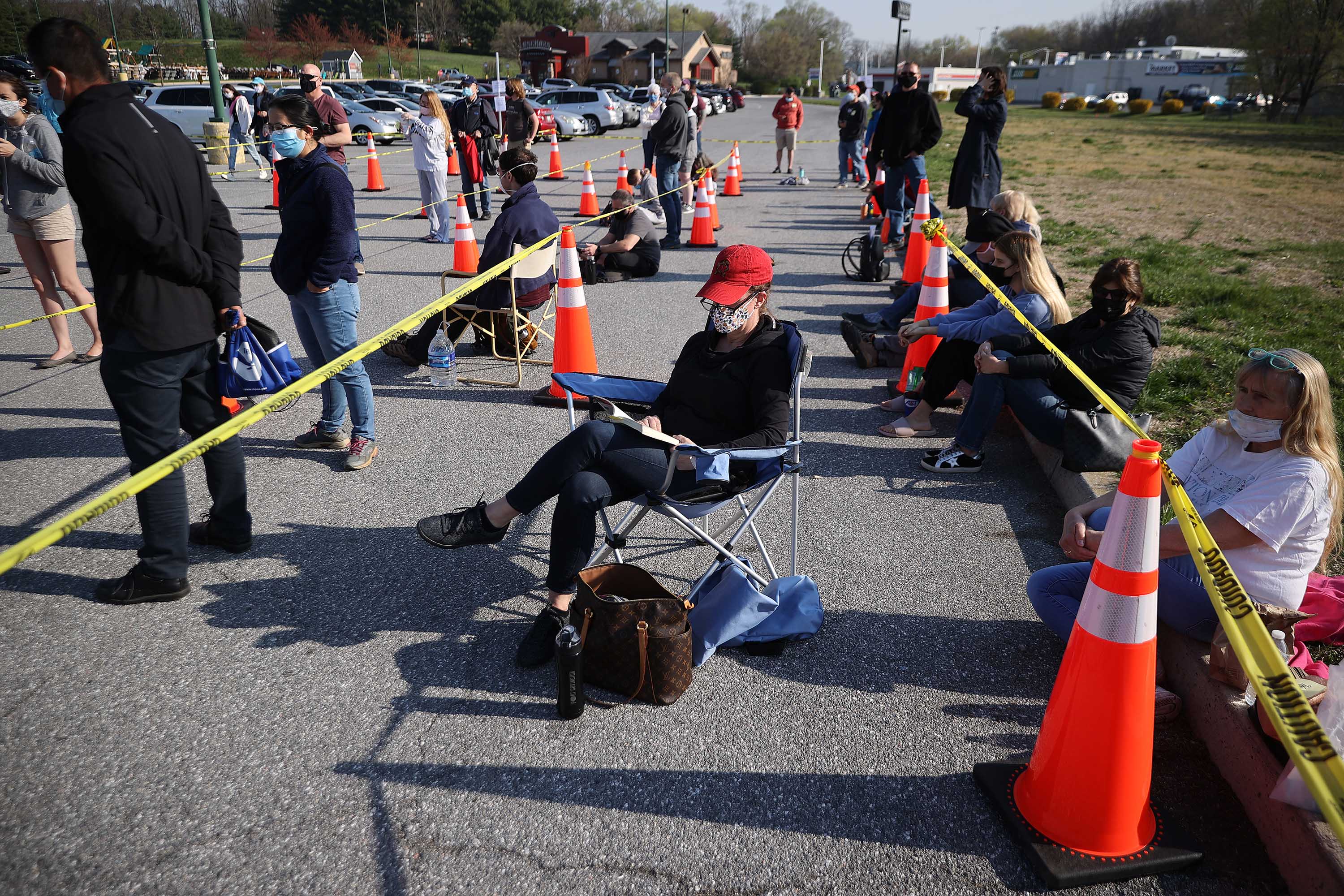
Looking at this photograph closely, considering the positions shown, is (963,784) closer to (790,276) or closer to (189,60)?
(790,276)

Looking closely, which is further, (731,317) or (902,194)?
(902,194)

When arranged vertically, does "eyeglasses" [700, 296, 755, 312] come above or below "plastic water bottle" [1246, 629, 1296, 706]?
above

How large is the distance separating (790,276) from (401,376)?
5.23 m

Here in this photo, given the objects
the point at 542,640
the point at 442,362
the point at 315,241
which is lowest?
the point at 542,640

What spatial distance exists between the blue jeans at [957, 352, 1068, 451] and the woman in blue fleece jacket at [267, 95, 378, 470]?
350cm

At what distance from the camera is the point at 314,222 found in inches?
184

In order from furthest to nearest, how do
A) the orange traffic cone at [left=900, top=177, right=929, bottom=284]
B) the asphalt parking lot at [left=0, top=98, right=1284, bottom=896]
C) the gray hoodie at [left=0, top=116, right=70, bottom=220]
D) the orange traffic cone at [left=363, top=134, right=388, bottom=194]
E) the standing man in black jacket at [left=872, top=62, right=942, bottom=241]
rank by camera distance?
the orange traffic cone at [left=363, top=134, right=388, bottom=194]
the standing man in black jacket at [left=872, top=62, right=942, bottom=241]
the orange traffic cone at [left=900, top=177, right=929, bottom=284]
the gray hoodie at [left=0, top=116, right=70, bottom=220]
the asphalt parking lot at [left=0, top=98, right=1284, bottom=896]

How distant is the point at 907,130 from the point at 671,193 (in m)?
3.12


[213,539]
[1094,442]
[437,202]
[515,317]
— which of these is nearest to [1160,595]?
[1094,442]

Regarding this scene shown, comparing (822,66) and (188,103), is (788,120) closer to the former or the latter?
(188,103)

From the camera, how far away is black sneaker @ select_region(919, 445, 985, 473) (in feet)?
16.5

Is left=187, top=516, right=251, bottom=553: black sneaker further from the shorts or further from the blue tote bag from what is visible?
the shorts

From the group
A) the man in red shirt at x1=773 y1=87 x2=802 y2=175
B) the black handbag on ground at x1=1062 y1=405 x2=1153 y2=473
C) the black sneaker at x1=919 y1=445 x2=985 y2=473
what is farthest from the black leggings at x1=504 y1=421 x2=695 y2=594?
the man in red shirt at x1=773 y1=87 x2=802 y2=175

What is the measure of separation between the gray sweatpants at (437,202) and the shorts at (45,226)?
18.0 feet
